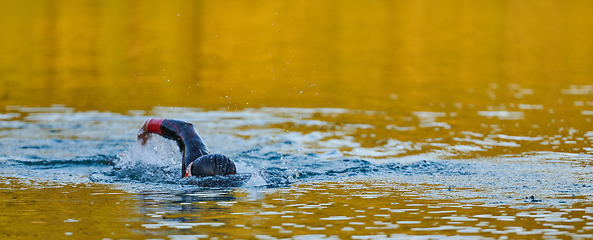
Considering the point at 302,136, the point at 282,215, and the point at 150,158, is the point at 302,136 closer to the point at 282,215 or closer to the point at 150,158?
the point at 150,158

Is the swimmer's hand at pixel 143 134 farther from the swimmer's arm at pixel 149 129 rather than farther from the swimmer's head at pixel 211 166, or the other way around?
the swimmer's head at pixel 211 166

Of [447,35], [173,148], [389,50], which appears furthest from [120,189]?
[447,35]

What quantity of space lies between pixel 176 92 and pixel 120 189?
14873mm

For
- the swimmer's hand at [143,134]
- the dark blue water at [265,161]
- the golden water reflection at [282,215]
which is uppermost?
the swimmer's hand at [143,134]

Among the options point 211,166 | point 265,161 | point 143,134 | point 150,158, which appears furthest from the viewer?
point 265,161

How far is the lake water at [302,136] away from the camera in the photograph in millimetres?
9430

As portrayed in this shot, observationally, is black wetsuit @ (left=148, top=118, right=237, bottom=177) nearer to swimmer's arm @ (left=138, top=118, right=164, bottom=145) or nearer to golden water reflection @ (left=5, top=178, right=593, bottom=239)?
swimmer's arm @ (left=138, top=118, right=164, bottom=145)

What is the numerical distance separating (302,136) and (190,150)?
597 cm

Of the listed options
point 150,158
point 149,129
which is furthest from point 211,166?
point 150,158

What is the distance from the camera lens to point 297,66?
115ft

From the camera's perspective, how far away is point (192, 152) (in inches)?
475

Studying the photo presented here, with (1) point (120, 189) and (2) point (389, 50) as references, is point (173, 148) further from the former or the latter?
(2) point (389, 50)

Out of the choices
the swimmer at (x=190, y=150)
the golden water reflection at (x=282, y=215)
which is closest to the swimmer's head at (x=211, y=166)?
the swimmer at (x=190, y=150)

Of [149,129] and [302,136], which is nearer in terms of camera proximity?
[149,129]
